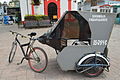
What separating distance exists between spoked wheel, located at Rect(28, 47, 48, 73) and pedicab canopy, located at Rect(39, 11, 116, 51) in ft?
1.05

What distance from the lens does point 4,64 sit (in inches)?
133

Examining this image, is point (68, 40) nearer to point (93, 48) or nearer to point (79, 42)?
point (79, 42)

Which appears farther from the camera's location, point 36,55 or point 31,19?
point 31,19

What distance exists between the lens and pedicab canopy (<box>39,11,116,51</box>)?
242 centimetres

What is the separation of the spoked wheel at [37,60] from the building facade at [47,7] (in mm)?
12389

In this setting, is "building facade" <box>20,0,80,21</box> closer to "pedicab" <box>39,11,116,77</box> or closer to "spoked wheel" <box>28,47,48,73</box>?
"spoked wheel" <box>28,47,48,73</box>

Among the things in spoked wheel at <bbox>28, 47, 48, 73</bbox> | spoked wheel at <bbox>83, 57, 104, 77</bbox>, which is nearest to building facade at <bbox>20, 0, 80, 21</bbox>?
spoked wheel at <bbox>28, 47, 48, 73</bbox>

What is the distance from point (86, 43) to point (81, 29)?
374 millimetres

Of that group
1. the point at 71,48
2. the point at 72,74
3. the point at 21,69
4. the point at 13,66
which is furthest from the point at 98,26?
the point at 13,66

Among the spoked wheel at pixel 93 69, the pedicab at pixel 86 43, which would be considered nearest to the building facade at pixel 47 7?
the pedicab at pixel 86 43

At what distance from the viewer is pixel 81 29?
282 cm

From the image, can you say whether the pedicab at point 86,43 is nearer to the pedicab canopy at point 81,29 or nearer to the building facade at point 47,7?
the pedicab canopy at point 81,29

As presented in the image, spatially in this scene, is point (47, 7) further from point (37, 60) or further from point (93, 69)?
point (93, 69)

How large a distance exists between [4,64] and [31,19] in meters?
8.54
